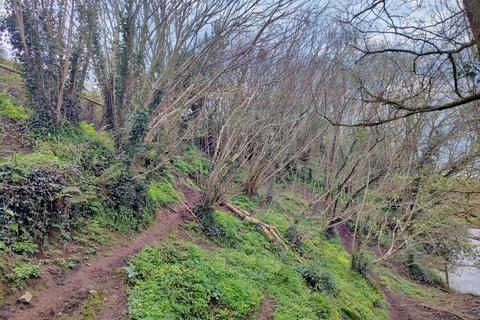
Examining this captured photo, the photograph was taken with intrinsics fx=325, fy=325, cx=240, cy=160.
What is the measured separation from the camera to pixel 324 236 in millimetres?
12023

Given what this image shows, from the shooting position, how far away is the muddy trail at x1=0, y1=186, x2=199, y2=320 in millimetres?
3553

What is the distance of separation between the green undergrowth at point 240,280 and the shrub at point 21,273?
1205mm

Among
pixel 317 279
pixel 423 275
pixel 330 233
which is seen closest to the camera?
pixel 317 279

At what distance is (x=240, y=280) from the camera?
238 inches

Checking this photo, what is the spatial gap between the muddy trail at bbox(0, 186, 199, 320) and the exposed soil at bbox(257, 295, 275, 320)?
2422 millimetres

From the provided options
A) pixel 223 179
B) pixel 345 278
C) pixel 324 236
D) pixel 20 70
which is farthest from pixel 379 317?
pixel 20 70

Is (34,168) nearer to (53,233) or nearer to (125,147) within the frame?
(53,233)

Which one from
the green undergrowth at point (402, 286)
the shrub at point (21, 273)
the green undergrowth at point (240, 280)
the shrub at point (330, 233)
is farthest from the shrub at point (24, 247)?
the green undergrowth at point (402, 286)

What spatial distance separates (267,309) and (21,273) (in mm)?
3957

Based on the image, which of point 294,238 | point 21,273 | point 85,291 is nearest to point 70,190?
point 21,273

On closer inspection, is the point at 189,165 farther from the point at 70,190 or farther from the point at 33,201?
the point at 33,201

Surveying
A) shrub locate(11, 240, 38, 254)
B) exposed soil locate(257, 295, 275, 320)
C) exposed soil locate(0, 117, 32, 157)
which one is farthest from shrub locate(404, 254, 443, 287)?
exposed soil locate(0, 117, 32, 157)

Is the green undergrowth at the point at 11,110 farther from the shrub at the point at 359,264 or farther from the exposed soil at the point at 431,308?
the exposed soil at the point at 431,308

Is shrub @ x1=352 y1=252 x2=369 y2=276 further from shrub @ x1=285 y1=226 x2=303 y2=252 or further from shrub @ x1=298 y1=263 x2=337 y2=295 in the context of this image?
shrub @ x1=298 y1=263 x2=337 y2=295
